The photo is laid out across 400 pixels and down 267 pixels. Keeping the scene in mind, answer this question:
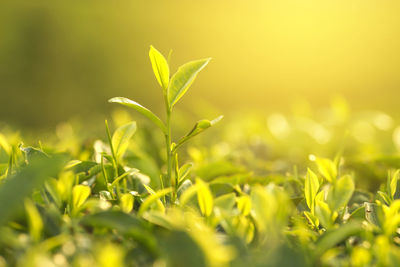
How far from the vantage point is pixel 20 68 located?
7.24 meters

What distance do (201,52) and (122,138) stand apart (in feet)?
26.1

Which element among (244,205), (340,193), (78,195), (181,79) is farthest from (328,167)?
(78,195)

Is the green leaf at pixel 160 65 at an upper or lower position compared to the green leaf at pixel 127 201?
upper

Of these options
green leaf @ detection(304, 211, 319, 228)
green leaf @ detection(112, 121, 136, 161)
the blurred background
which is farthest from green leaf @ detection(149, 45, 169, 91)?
the blurred background

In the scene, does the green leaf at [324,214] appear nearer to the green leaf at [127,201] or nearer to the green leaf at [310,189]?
the green leaf at [310,189]

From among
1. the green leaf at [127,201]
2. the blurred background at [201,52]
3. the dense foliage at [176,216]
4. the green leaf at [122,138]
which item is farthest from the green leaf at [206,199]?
the blurred background at [201,52]

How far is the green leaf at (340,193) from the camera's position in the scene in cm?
75

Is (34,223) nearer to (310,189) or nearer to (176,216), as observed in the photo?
(176,216)

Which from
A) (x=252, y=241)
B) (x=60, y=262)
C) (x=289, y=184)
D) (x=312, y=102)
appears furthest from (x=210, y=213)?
(x=312, y=102)

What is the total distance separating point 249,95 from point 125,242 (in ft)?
28.4

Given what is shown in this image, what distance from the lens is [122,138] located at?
848 millimetres

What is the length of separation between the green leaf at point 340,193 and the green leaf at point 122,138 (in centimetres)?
38

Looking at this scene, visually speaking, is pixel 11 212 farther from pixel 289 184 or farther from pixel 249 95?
pixel 249 95

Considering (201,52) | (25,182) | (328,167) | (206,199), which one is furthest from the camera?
(201,52)
